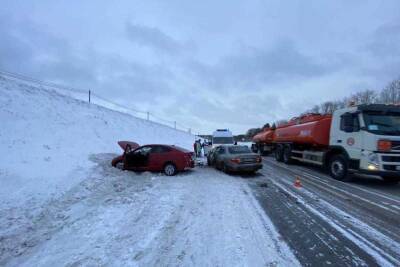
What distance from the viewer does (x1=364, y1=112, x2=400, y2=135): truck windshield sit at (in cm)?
1237

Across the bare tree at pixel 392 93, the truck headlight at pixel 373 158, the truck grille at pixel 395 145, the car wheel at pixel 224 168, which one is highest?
the bare tree at pixel 392 93

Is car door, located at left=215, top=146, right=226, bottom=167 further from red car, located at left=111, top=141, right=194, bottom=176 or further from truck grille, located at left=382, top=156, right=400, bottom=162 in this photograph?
truck grille, located at left=382, top=156, right=400, bottom=162

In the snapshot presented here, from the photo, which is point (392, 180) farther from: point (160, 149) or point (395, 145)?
point (160, 149)

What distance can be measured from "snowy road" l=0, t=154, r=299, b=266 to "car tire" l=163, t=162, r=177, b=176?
4.77 meters

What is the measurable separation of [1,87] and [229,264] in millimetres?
19953

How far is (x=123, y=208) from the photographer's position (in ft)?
26.1

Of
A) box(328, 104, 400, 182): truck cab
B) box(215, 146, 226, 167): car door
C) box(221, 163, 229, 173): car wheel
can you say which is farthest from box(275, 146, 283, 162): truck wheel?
box(328, 104, 400, 182): truck cab

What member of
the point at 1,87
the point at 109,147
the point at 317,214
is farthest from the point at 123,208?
the point at 1,87

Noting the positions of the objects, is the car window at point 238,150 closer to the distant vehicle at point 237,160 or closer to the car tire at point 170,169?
the distant vehicle at point 237,160

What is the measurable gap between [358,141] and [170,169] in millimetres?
8241

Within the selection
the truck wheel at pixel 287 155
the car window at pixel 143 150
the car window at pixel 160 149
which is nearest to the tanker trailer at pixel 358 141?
the truck wheel at pixel 287 155

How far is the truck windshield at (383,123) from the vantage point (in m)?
12.4

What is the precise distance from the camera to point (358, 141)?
42.8 feet

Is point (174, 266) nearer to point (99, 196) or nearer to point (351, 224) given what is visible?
point (351, 224)
